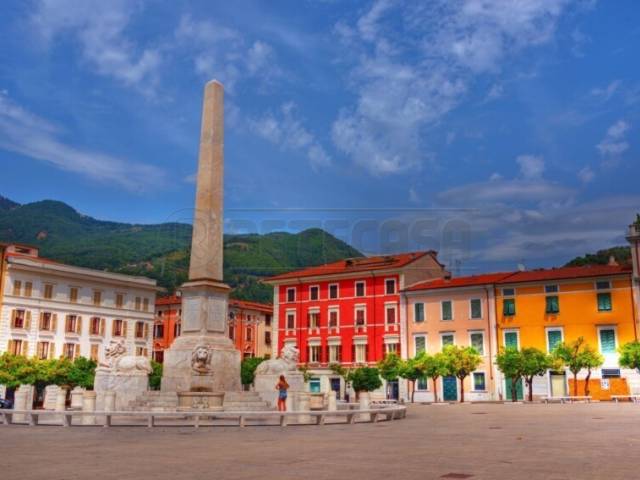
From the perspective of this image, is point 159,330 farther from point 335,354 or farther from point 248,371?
point 248,371

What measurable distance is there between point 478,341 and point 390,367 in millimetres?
7006

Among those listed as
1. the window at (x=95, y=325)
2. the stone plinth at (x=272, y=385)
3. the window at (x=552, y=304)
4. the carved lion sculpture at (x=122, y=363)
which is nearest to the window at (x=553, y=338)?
the window at (x=552, y=304)

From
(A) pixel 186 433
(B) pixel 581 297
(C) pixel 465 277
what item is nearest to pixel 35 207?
(C) pixel 465 277

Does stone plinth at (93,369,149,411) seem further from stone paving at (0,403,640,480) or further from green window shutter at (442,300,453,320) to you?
green window shutter at (442,300,453,320)

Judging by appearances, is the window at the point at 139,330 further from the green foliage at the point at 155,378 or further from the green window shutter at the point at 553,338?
the green window shutter at the point at 553,338

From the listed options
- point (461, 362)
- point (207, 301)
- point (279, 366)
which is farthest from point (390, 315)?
point (207, 301)

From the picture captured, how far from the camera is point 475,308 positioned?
51.6 meters

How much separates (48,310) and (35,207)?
3724 inches

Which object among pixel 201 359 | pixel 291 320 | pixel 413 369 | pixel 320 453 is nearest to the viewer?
pixel 320 453

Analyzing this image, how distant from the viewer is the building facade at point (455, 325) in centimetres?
4978

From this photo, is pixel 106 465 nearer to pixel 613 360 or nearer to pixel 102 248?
pixel 613 360

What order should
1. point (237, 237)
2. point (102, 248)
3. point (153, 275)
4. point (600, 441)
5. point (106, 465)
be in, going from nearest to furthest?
point (106, 465), point (600, 441), point (153, 275), point (102, 248), point (237, 237)

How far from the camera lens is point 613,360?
148 feet

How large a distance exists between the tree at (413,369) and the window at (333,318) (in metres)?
8.99
